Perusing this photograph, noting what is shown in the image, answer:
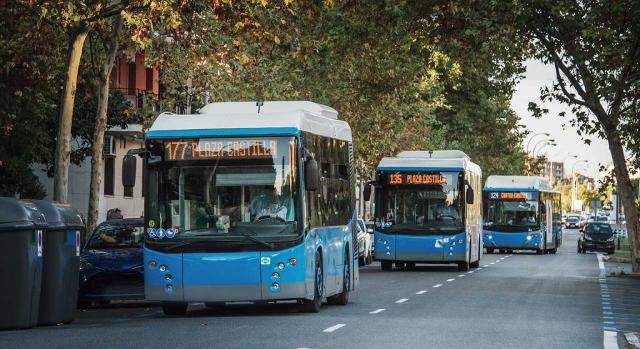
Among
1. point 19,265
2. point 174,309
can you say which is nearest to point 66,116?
point 174,309

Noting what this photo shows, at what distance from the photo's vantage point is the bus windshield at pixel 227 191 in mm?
20781

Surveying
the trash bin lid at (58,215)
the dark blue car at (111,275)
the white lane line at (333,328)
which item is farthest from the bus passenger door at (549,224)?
the white lane line at (333,328)

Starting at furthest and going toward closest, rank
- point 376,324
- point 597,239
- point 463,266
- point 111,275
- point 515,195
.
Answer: point 597,239 → point 515,195 → point 463,266 → point 111,275 → point 376,324

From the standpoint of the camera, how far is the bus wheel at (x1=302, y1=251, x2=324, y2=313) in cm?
2183

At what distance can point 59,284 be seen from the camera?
19.8 metres

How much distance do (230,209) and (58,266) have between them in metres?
2.50

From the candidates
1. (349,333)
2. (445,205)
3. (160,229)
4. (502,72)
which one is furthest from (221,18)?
(502,72)

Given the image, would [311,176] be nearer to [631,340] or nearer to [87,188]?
[631,340]

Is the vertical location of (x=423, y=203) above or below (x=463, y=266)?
above

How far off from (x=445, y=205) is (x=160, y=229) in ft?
62.9

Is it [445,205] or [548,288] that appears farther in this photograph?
[445,205]

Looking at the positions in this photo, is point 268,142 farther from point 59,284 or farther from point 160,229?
point 59,284

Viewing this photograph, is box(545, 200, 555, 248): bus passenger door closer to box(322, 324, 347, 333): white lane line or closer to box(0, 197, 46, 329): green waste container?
box(322, 324, 347, 333): white lane line

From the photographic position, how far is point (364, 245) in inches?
1864
